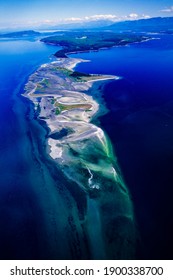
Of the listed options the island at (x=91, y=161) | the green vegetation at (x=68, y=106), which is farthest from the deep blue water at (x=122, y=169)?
the green vegetation at (x=68, y=106)

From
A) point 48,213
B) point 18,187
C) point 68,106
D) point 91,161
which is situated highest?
point 68,106

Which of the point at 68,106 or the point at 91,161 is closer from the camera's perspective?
the point at 91,161

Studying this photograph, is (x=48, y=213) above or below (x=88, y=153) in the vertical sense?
below

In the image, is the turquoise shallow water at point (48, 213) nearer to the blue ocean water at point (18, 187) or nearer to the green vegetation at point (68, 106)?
the blue ocean water at point (18, 187)

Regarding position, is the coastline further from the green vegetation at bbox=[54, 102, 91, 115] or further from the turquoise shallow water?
the turquoise shallow water

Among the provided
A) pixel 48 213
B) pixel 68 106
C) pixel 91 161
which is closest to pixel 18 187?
pixel 48 213

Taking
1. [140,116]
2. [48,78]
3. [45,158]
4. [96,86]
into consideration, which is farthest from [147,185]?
[48,78]

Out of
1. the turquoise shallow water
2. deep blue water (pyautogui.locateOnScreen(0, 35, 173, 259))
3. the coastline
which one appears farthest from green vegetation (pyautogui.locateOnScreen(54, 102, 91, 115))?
the turquoise shallow water

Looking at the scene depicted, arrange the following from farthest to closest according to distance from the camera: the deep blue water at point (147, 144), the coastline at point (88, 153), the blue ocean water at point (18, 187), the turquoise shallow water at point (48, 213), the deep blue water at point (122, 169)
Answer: the coastline at point (88, 153) < the deep blue water at point (147, 144) < the deep blue water at point (122, 169) < the blue ocean water at point (18, 187) < the turquoise shallow water at point (48, 213)

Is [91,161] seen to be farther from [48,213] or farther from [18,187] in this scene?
[48,213]
